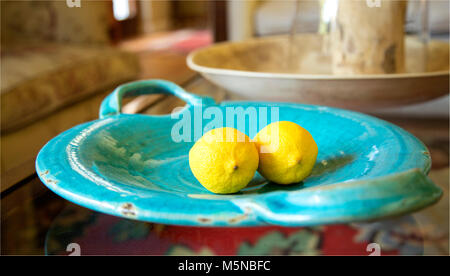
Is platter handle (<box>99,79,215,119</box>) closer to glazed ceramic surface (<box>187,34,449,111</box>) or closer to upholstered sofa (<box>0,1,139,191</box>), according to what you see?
glazed ceramic surface (<box>187,34,449,111</box>)

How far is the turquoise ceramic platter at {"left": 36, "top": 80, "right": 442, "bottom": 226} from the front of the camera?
10.5 inches

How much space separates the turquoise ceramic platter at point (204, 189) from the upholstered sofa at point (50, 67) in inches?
16.6

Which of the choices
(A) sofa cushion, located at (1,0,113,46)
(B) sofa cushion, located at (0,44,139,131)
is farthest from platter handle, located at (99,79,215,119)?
(A) sofa cushion, located at (1,0,113,46)

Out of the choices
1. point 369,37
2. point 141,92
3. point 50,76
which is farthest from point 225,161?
point 50,76

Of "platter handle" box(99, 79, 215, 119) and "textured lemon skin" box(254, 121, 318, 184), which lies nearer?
"textured lemon skin" box(254, 121, 318, 184)

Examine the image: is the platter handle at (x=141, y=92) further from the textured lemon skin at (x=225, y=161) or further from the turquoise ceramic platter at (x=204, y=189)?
the textured lemon skin at (x=225, y=161)

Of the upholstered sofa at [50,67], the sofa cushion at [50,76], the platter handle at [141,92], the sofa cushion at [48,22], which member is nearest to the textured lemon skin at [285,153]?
the platter handle at [141,92]

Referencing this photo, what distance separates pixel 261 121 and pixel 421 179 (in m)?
0.26

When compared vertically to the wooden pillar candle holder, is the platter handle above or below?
below

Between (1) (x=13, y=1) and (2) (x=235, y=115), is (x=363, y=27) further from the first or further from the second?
(1) (x=13, y=1)

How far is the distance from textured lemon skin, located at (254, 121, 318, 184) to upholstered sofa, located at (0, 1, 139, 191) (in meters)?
0.57

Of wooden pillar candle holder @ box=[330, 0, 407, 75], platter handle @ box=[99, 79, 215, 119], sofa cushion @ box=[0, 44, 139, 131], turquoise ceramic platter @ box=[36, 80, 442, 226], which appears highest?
wooden pillar candle holder @ box=[330, 0, 407, 75]

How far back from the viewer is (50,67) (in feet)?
4.27

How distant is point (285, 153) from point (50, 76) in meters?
1.06
